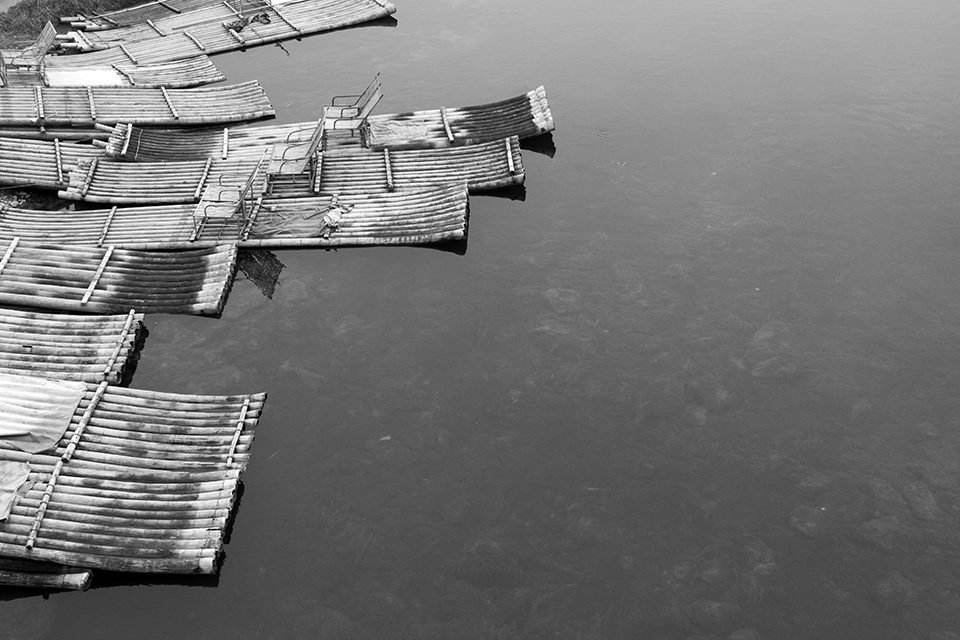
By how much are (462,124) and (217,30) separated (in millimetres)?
17794

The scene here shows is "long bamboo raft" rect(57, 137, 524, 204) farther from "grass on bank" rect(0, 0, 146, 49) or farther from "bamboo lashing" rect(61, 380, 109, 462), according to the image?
"grass on bank" rect(0, 0, 146, 49)

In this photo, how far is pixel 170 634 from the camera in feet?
68.7

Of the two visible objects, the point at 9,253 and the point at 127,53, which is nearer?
the point at 9,253

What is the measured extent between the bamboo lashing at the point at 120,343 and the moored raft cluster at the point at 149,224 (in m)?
0.11

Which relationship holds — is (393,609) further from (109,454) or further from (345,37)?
(345,37)

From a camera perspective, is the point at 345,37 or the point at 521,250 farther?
the point at 345,37

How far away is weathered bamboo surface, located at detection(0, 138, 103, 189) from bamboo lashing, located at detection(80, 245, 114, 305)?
244 inches

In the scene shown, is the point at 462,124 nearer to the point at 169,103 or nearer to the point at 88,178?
the point at 169,103

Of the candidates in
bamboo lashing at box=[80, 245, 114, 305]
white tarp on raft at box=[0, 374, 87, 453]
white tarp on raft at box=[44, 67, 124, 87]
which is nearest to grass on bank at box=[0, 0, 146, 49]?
white tarp on raft at box=[44, 67, 124, 87]

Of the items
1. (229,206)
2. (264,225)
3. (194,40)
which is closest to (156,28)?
(194,40)

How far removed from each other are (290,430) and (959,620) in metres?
18.2

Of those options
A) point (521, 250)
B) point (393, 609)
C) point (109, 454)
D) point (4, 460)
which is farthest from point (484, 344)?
point (4, 460)

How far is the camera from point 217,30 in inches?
1866

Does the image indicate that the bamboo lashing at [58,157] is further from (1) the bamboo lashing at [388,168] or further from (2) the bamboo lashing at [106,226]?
(1) the bamboo lashing at [388,168]
